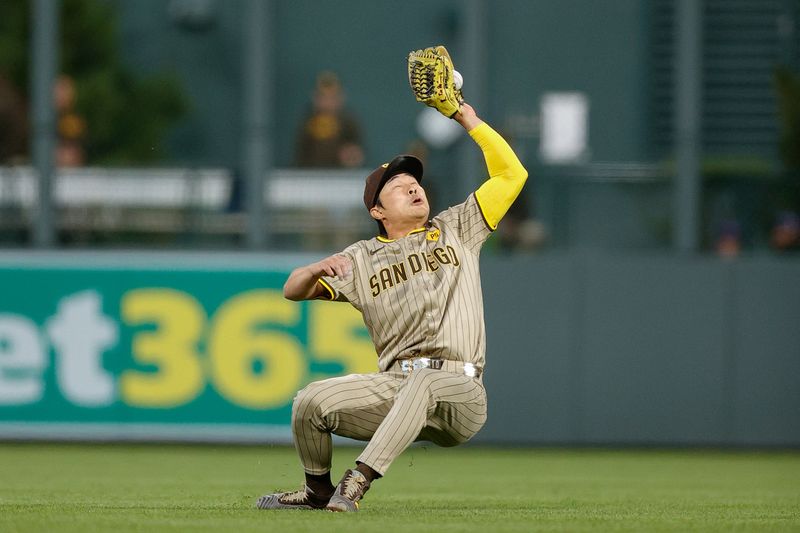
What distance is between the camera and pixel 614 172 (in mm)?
11656

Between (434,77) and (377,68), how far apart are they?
6.27 m

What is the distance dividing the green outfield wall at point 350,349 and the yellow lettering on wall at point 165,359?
0.01m

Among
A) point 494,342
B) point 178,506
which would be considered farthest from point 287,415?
point 178,506

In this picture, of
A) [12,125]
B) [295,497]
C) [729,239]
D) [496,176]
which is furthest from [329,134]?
[295,497]

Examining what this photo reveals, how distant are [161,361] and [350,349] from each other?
4.48ft

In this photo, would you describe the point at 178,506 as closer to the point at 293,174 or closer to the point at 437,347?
the point at 437,347

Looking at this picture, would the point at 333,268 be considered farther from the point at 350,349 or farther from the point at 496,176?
the point at 350,349

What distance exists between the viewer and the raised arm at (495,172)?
20.8 ft

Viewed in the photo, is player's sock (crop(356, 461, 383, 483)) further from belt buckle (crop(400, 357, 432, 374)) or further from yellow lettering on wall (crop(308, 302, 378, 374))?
yellow lettering on wall (crop(308, 302, 378, 374))

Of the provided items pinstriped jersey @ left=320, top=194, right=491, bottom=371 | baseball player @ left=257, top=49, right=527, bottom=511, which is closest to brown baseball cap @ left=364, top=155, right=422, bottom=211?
baseball player @ left=257, top=49, right=527, bottom=511

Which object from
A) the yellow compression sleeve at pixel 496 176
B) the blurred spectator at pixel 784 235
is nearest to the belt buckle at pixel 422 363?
the yellow compression sleeve at pixel 496 176

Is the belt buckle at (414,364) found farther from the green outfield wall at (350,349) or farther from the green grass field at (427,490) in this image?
the green outfield wall at (350,349)

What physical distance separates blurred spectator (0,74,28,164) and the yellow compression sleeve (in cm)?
630

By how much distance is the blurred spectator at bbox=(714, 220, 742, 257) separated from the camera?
1172 cm
